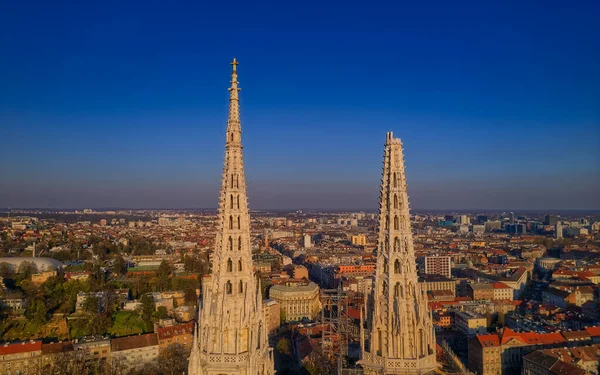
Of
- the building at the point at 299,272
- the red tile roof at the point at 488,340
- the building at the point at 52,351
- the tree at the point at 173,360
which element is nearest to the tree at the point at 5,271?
the building at the point at 52,351

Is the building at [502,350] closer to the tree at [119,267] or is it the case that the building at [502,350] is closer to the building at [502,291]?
the building at [502,291]

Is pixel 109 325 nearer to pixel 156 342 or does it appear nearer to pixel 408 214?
pixel 156 342

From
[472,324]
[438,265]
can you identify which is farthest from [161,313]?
[438,265]

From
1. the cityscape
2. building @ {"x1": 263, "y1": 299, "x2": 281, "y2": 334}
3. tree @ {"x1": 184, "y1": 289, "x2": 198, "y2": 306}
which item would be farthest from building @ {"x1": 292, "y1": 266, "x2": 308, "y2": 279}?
building @ {"x1": 263, "y1": 299, "x2": 281, "y2": 334}

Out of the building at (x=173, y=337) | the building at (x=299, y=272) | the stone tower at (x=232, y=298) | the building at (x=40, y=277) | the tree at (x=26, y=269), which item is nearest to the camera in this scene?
the stone tower at (x=232, y=298)

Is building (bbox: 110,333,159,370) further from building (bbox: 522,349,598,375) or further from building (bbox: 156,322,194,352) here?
building (bbox: 522,349,598,375)
